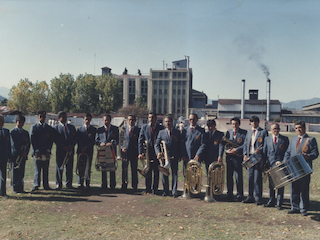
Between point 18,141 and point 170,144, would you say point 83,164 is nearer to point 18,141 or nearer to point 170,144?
point 18,141

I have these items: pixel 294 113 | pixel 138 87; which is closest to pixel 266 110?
pixel 294 113

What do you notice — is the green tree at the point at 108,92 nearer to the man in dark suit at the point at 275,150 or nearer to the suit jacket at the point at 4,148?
the suit jacket at the point at 4,148

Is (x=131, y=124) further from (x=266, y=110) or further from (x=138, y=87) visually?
(x=138, y=87)

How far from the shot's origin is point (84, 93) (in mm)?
77125

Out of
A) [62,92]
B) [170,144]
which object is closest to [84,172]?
[170,144]

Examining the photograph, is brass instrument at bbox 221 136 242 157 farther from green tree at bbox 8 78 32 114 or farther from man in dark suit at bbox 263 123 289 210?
green tree at bbox 8 78 32 114

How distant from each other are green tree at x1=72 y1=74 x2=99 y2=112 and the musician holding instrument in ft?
233

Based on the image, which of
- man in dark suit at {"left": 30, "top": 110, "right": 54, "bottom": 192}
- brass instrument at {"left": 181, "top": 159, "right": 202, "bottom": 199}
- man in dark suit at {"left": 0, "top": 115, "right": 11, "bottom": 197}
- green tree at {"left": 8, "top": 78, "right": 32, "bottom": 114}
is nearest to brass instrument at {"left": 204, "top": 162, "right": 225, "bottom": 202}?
brass instrument at {"left": 181, "top": 159, "right": 202, "bottom": 199}

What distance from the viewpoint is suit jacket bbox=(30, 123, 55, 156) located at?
8.16 m

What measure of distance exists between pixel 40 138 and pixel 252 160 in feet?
20.1

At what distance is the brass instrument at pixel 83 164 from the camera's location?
27.9 feet

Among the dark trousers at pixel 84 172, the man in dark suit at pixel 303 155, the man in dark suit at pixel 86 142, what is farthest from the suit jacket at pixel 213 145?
the dark trousers at pixel 84 172

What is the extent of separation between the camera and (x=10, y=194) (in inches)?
307

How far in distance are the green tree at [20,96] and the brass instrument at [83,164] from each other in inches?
2920
